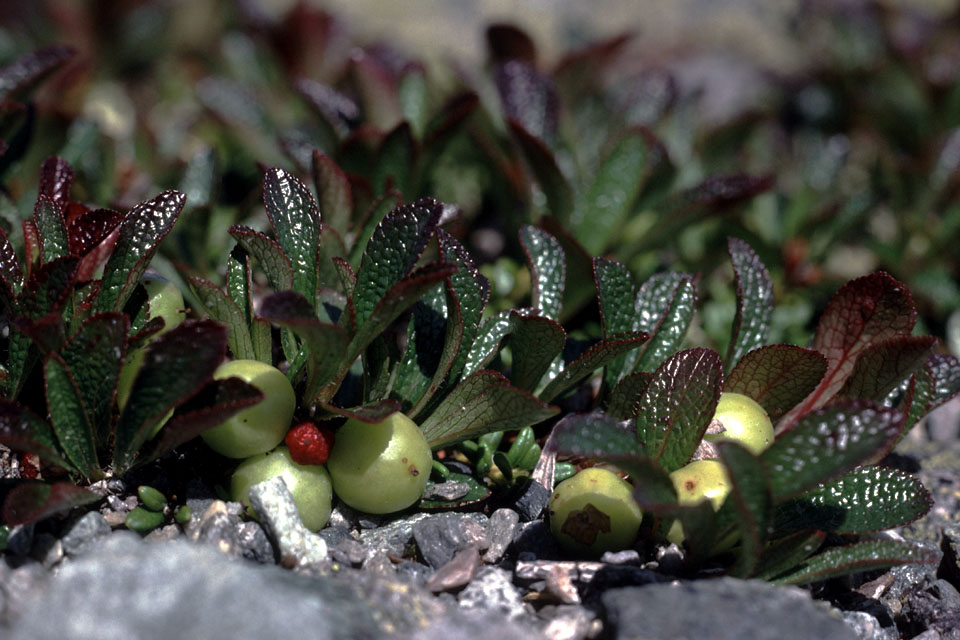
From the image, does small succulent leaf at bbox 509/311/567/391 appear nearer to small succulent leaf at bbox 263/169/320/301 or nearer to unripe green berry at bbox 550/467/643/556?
unripe green berry at bbox 550/467/643/556

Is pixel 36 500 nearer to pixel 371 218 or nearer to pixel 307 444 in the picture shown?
pixel 307 444

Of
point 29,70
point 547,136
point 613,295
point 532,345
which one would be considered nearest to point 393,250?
point 532,345

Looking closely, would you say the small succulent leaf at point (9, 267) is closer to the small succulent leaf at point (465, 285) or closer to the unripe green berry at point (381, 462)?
the unripe green berry at point (381, 462)

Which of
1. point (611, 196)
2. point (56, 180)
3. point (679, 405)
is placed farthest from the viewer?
point (611, 196)

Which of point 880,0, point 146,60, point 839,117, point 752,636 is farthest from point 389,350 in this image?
point 880,0

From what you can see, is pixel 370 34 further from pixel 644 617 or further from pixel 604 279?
pixel 644 617
